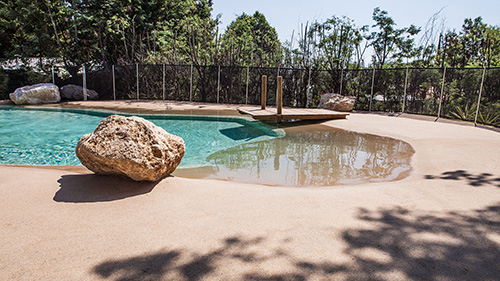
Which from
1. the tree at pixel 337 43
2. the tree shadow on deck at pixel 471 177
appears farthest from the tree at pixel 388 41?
the tree shadow on deck at pixel 471 177

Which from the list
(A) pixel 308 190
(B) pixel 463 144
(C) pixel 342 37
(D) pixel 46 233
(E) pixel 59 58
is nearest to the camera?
(D) pixel 46 233

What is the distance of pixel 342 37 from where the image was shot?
15156 mm

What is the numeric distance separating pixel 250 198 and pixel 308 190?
788mm

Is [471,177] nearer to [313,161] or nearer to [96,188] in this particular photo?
[313,161]

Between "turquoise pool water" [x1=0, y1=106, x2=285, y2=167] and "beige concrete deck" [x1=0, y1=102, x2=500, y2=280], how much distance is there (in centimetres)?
239

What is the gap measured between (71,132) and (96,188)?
619cm

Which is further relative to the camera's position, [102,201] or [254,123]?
[254,123]

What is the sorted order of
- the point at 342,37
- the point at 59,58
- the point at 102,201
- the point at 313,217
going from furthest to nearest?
1. the point at 59,58
2. the point at 342,37
3. the point at 102,201
4. the point at 313,217

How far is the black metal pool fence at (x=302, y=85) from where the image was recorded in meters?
10.4

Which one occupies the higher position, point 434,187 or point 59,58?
point 59,58

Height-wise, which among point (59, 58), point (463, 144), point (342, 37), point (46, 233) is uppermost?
point (342, 37)

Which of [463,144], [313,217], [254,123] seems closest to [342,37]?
[254,123]

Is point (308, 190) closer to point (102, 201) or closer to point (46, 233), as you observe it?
point (102, 201)

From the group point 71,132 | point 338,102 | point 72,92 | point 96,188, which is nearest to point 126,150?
point 96,188
